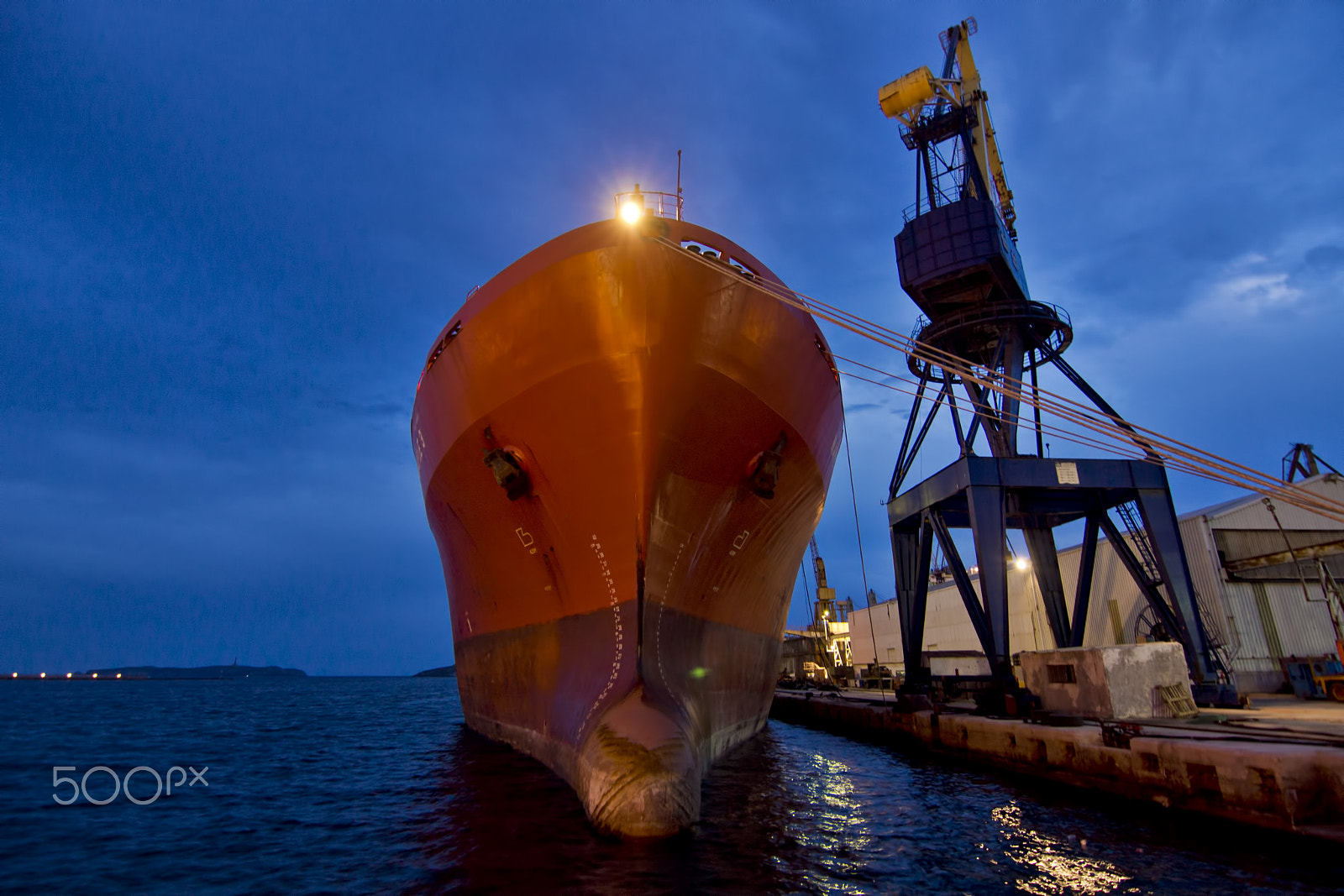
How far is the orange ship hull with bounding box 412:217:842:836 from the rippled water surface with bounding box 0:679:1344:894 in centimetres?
63

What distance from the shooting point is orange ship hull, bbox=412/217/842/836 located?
645 cm

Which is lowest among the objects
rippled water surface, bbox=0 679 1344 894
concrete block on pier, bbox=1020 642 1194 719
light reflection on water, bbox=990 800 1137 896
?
light reflection on water, bbox=990 800 1137 896

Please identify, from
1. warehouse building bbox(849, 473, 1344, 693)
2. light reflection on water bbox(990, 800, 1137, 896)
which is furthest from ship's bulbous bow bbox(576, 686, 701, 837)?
warehouse building bbox(849, 473, 1344, 693)

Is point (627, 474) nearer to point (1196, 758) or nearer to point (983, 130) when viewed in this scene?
point (1196, 758)

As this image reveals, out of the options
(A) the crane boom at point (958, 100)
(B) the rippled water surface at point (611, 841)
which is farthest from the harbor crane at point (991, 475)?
(B) the rippled water surface at point (611, 841)

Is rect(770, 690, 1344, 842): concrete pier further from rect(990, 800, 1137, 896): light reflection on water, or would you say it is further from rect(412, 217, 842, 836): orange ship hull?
rect(412, 217, 842, 836): orange ship hull

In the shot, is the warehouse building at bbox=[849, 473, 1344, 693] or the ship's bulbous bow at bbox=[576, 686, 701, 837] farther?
the warehouse building at bbox=[849, 473, 1344, 693]

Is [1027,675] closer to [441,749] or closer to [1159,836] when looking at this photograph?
[1159,836]

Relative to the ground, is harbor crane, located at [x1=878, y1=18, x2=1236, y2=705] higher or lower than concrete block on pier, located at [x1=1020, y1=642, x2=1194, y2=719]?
higher

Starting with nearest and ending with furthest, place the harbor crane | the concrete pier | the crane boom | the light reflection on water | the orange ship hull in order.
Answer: the light reflection on water, the concrete pier, the orange ship hull, the harbor crane, the crane boom

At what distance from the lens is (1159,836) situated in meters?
5.96

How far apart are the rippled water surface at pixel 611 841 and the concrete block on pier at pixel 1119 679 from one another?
1.95 metres

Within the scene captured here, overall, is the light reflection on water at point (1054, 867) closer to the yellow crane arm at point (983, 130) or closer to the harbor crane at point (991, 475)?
the harbor crane at point (991, 475)

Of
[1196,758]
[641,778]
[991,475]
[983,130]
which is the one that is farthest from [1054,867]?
[983,130]
